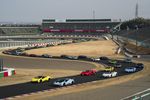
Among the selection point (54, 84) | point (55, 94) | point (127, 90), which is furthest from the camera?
point (54, 84)

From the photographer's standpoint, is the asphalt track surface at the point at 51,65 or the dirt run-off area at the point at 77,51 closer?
the asphalt track surface at the point at 51,65

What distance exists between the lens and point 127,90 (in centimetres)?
3884

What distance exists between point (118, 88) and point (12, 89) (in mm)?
12700

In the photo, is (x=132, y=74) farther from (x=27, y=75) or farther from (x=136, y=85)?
(x=27, y=75)

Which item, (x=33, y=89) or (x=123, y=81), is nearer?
(x=33, y=89)

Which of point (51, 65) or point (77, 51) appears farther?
point (77, 51)

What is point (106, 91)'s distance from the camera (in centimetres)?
3862

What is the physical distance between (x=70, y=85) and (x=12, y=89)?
7.74 meters

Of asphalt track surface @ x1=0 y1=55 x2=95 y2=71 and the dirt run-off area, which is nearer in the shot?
asphalt track surface @ x1=0 y1=55 x2=95 y2=71

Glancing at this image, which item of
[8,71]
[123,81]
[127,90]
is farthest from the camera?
[8,71]

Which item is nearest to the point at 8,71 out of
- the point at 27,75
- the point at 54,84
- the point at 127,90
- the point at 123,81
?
the point at 27,75

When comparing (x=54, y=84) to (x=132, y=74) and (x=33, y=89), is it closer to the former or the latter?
(x=33, y=89)

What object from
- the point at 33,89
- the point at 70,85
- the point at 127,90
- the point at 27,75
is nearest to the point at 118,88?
the point at 127,90

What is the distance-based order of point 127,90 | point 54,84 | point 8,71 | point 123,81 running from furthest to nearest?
1. point 8,71
2. point 123,81
3. point 54,84
4. point 127,90
